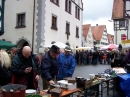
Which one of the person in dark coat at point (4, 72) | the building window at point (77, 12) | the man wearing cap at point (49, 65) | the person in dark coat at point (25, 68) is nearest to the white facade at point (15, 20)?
the building window at point (77, 12)

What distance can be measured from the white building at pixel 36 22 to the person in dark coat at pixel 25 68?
14.6 meters

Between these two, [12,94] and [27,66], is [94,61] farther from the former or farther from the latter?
[12,94]

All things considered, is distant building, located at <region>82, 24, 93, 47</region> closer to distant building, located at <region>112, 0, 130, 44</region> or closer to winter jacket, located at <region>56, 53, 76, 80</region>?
distant building, located at <region>112, 0, 130, 44</region>

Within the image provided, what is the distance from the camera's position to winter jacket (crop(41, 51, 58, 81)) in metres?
4.79

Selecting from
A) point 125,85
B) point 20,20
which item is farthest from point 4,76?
point 20,20

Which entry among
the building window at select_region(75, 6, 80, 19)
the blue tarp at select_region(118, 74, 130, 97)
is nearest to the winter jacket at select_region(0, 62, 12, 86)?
the blue tarp at select_region(118, 74, 130, 97)

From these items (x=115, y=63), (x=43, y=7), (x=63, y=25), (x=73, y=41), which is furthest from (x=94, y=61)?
(x=115, y=63)

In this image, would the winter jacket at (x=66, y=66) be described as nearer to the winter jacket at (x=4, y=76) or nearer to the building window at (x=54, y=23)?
the winter jacket at (x=4, y=76)

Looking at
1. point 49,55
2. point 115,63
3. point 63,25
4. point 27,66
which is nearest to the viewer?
point 27,66

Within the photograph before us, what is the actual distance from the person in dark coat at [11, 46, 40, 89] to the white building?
576 inches

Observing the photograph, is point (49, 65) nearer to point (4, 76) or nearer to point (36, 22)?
point (4, 76)

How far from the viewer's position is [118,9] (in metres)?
38.8

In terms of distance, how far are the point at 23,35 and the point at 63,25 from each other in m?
5.22

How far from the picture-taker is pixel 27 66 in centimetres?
443
